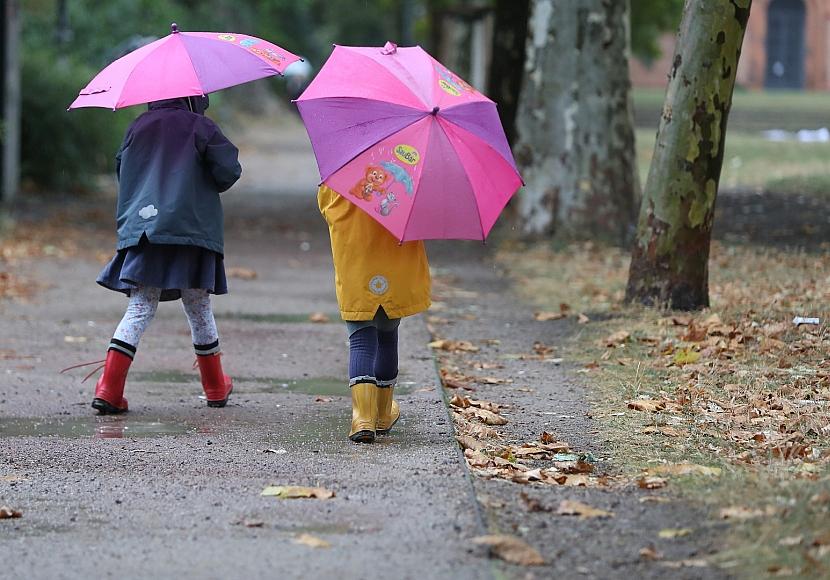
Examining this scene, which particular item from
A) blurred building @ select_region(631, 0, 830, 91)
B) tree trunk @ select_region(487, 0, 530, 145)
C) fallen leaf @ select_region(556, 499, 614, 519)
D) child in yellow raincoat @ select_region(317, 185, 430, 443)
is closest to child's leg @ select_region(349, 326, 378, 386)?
child in yellow raincoat @ select_region(317, 185, 430, 443)

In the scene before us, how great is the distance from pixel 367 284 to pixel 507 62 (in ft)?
42.4

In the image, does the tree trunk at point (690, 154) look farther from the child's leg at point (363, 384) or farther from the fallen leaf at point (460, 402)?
the child's leg at point (363, 384)

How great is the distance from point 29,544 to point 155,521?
446mm

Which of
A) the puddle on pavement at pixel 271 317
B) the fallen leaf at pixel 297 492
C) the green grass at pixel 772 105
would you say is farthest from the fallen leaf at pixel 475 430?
the green grass at pixel 772 105

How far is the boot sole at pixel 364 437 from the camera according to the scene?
6.14 meters

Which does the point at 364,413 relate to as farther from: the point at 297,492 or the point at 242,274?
the point at 242,274

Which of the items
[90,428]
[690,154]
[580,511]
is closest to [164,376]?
[90,428]

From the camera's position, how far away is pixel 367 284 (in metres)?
6.04

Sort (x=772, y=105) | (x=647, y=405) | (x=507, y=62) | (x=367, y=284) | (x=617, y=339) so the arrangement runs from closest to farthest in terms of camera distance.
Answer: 1. (x=367, y=284)
2. (x=647, y=405)
3. (x=617, y=339)
4. (x=507, y=62)
5. (x=772, y=105)

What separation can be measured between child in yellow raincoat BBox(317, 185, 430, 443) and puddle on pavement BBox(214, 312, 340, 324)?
3964 millimetres

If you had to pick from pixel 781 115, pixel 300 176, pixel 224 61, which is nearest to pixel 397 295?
pixel 224 61

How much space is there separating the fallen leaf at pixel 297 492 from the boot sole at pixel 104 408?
1.84m

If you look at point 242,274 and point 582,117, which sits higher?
point 582,117

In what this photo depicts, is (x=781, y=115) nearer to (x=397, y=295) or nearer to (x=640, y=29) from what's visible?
(x=640, y=29)
